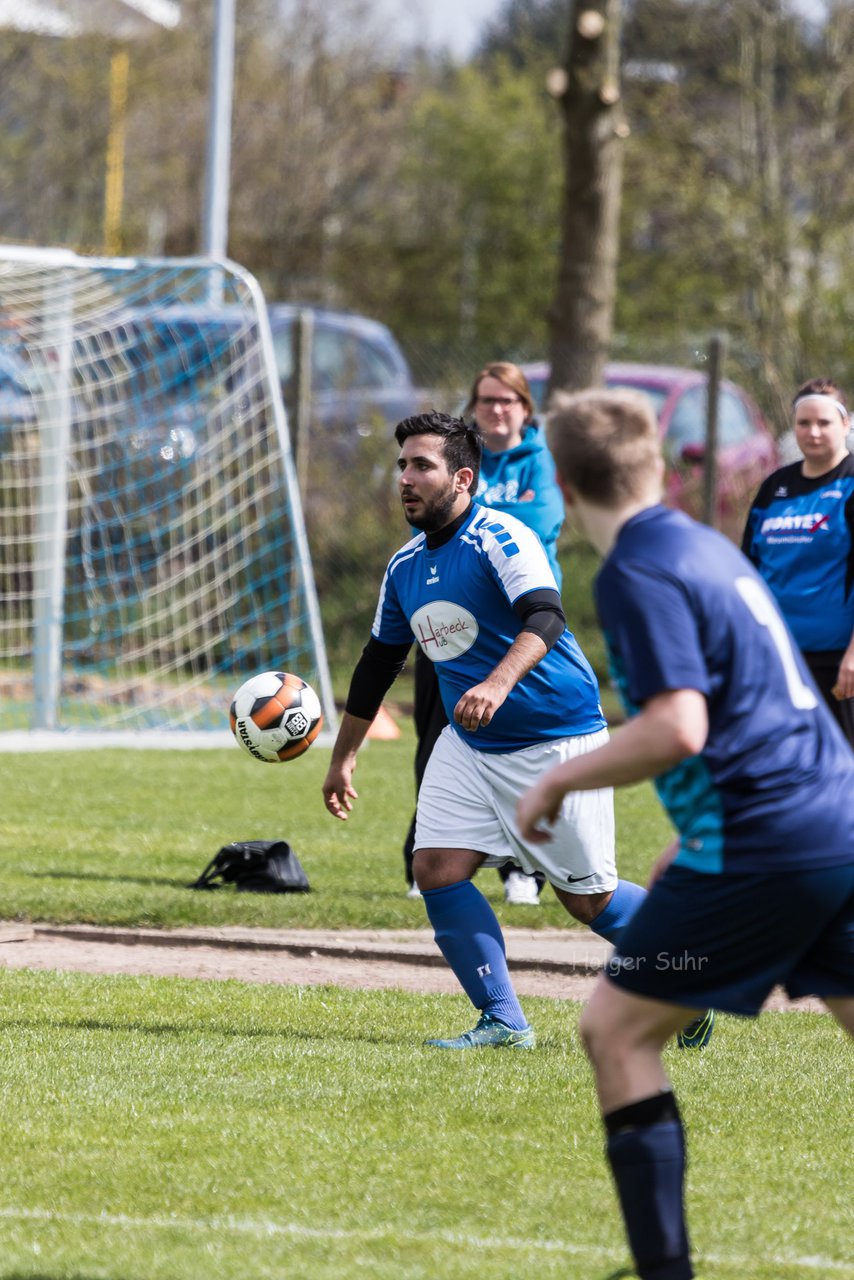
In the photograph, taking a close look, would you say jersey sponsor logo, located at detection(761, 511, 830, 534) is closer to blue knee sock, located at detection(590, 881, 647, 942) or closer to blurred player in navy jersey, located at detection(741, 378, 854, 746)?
blurred player in navy jersey, located at detection(741, 378, 854, 746)

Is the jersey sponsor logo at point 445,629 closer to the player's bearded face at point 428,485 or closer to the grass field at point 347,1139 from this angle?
the player's bearded face at point 428,485

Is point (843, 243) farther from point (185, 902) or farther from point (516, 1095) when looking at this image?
point (516, 1095)

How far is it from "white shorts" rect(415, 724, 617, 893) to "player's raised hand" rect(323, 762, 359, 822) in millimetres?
238

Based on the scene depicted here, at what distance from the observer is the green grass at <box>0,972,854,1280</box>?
388cm

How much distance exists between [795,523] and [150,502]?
7.91 meters

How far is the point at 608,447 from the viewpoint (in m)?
3.47

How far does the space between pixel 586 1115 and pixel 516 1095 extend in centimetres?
25

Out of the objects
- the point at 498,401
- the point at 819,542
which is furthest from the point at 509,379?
the point at 819,542

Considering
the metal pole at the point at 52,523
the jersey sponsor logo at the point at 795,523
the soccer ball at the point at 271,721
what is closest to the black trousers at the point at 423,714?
the soccer ball at the point at 271,721

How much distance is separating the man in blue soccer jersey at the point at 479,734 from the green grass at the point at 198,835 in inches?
84.2

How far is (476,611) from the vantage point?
5.68 meters

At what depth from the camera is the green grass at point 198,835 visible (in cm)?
791

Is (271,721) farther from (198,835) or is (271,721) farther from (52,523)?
(52,523)

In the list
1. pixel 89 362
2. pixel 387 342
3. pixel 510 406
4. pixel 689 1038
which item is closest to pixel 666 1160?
pixel 689 1038
